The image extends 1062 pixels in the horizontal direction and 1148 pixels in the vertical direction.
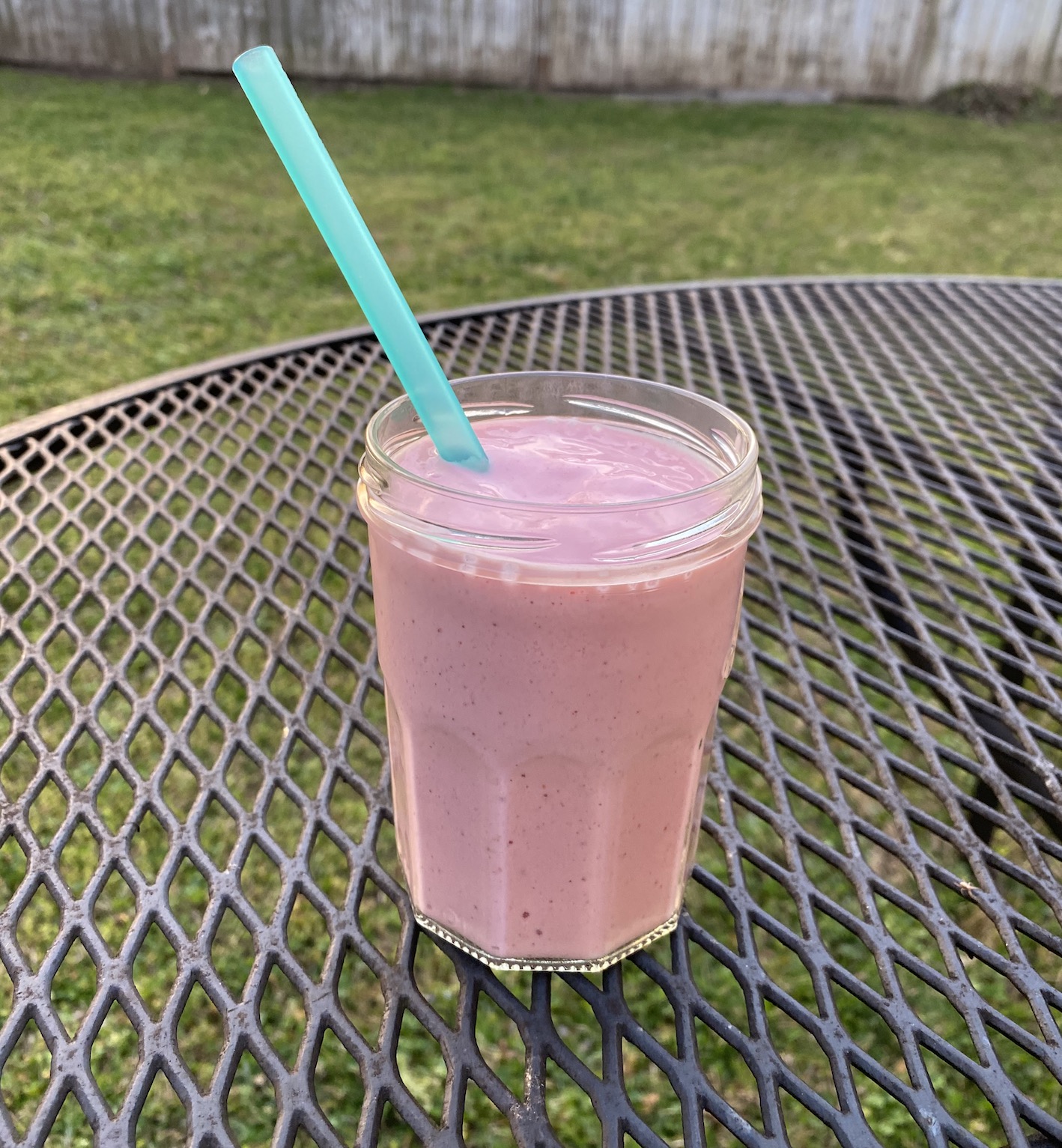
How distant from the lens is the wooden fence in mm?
6750

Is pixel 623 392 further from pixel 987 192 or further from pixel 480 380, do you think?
pixel 987 192

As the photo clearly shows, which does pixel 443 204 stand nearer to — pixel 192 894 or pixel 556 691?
pixel 192 894

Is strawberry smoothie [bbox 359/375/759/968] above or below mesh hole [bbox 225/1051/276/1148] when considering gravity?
above

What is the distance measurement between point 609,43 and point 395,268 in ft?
14.3

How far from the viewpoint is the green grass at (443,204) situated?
3643mm

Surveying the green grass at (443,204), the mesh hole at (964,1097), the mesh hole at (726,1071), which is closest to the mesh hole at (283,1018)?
the mesh hole at (726,1071)

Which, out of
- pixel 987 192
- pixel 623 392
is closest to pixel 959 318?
pixel 623 392

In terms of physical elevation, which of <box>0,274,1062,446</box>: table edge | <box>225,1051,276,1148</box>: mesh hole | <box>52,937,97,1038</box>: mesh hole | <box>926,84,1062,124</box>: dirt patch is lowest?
<box>225,1051,276,1148</box>: mesh hole

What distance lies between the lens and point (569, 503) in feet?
1.93

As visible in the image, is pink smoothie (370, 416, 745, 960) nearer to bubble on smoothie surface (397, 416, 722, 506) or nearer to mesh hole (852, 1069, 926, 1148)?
bubble on smoothie surface (397, 416, 722, 506)

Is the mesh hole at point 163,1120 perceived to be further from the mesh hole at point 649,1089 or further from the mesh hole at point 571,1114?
the mesh hole at point 649,1089

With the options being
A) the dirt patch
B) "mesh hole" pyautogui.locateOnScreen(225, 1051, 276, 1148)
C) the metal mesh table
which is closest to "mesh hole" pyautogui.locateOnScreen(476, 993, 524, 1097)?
the metal mesh table

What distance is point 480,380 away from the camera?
0.68 m

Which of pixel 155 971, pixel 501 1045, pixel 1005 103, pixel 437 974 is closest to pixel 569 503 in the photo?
pixel 437 974
